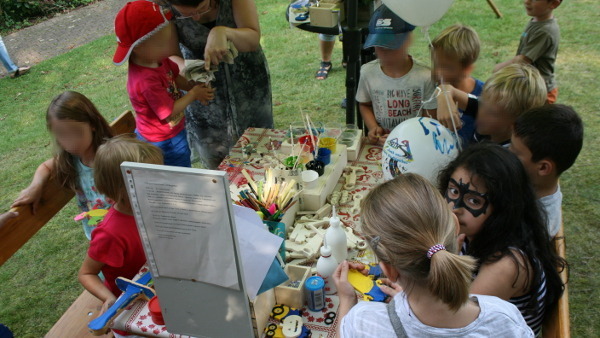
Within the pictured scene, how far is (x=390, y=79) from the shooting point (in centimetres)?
276

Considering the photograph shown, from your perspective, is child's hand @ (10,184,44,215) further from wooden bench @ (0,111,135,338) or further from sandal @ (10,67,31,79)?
sandal @ (10,67,31,79)

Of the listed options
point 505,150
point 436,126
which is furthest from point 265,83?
point 505,150

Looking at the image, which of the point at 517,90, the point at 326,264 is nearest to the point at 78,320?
the point at 326,264

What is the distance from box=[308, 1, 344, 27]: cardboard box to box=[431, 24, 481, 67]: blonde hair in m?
0.96

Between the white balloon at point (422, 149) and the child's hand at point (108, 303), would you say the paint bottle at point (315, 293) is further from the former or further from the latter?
the child's hand at point (108, 303)

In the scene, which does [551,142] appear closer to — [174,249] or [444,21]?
[174,249]

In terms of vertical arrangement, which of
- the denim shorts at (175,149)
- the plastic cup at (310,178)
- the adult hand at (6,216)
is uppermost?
the plastic cup at (310,178)

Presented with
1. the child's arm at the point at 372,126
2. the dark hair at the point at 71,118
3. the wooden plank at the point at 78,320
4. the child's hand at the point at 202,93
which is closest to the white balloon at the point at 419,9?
the child's arm at the point at 372,126

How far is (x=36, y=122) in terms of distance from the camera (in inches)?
216

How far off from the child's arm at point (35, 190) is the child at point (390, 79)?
187 centimetres

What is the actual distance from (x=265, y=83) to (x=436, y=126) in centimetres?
146

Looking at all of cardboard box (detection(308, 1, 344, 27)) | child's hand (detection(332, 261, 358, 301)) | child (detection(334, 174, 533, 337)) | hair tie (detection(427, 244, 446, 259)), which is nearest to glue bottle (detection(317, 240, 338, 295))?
child's hand (detection(332, 261, 358, 301))

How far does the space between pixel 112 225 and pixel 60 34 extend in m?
7.41

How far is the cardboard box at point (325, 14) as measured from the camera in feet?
10.8
